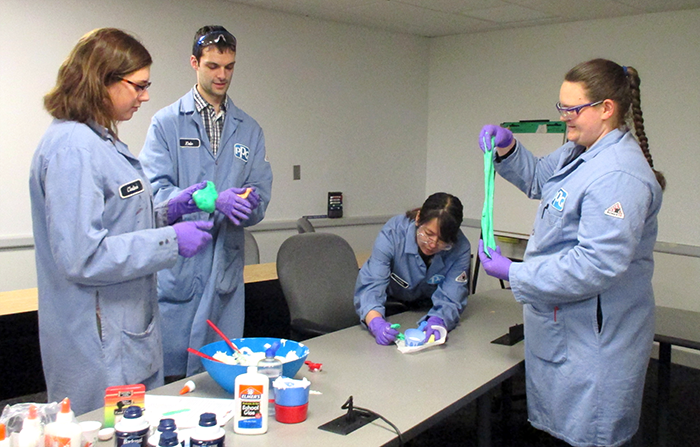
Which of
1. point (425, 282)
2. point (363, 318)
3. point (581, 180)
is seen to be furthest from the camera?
point (425, 282)

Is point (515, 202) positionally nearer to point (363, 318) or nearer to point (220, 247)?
point (363, 318)

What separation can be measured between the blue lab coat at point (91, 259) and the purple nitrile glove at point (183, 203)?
1.15 ft

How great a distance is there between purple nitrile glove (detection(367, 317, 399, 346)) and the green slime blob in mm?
722

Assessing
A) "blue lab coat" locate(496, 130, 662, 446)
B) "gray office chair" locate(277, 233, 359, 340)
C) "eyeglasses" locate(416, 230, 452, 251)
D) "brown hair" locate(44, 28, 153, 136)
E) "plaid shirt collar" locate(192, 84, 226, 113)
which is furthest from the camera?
"gray office chair" locate(277, 233, 359, 340)

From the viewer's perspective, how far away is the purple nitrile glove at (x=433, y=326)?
2.21 meters

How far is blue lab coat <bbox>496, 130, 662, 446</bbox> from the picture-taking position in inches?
66.8

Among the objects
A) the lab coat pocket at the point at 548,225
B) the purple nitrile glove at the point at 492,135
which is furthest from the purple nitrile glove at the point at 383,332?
the purple nitrile glove at the point at 492,135

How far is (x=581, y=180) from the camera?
1.77 meters

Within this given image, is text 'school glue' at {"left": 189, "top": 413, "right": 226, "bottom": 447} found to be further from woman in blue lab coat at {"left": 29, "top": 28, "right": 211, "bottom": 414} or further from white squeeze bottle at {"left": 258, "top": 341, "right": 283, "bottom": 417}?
woman in blue lab coat at {"left": 29, "top": 28, "right": 211, "bottom": 414}

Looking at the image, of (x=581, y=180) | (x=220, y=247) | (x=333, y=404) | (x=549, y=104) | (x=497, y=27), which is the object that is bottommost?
(x=333, y=404)

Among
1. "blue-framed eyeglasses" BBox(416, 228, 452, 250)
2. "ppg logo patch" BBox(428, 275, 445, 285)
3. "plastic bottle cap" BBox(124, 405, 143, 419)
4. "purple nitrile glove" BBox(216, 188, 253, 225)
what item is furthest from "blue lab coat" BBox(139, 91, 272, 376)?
"plastic bottle cap" BBox(124, 405, 143, 419)

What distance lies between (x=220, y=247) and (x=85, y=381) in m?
0.76

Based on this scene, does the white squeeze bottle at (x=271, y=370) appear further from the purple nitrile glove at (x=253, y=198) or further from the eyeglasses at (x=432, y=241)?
the eyeglasses at (x=432, y=241)

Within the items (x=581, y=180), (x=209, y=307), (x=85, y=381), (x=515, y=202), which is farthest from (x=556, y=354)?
(x=515, y=202)
